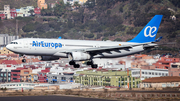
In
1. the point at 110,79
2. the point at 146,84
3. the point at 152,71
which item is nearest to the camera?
the point at 146,84

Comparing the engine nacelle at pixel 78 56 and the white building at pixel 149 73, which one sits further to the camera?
the white building at pixel 149 73

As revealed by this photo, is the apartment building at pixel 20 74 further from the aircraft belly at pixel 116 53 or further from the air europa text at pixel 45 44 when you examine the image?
the air europa text at pixel 45 44

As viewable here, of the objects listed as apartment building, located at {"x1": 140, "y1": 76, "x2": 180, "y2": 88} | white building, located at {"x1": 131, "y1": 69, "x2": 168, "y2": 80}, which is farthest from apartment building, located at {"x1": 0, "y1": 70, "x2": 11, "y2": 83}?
apartment building, located at {"x1": 140, "y1": 76, "x2": 180, "y2": 88}

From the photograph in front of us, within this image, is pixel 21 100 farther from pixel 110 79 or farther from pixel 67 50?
pixel 110 79

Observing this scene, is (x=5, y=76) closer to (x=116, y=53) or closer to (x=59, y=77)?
(x=59, y=77)

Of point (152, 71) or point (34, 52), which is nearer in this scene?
point (34, 52)

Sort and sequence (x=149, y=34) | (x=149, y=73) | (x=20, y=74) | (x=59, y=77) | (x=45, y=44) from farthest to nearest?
1. (x=20, y=74)
2. (x=59, y=77)
3. (x=149, y=73)
4. (x=149, y=34)
5. (x=45, y=44)

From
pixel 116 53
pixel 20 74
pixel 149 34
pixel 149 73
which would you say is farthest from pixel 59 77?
A: pixel 116 53

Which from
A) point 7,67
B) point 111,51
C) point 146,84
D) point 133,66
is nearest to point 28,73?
point 7,67

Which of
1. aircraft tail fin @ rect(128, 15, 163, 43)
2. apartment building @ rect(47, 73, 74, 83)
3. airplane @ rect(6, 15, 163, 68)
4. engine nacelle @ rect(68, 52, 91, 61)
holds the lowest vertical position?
apartment building @ rect(47, 73, 74, 83)

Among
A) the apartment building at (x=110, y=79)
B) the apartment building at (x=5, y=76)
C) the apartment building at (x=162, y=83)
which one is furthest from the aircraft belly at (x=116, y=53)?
the apartment building at (x=5, y=76)

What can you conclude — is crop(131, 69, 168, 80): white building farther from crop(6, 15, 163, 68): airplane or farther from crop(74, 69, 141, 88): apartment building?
crop(6, 15, 163, 68): airplane
